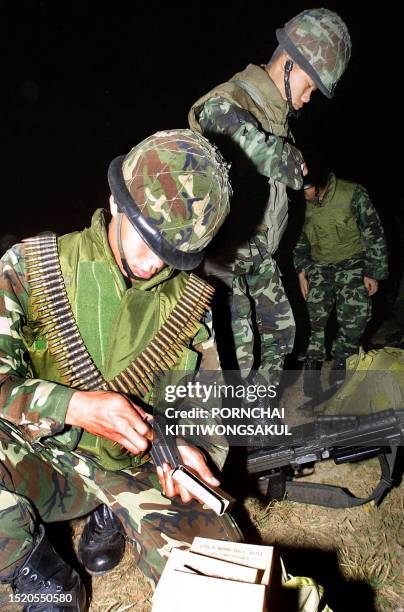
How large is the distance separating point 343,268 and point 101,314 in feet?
12.9

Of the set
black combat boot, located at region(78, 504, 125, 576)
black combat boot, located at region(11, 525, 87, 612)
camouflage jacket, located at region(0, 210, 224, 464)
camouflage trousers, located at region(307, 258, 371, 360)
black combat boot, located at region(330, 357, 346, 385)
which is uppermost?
camouflage jacket, located at region(0, 210, 224, 464)

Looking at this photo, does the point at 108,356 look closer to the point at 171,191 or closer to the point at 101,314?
the point at 101,314

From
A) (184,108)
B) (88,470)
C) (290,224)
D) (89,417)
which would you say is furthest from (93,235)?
(184,108)

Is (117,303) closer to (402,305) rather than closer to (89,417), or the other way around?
(89,417)

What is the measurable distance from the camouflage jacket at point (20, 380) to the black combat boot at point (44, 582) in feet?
1.59

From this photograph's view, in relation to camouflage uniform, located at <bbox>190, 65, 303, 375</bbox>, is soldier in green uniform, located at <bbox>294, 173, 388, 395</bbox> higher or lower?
lower

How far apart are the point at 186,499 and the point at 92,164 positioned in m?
13.9

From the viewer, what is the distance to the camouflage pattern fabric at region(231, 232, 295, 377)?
375 cm

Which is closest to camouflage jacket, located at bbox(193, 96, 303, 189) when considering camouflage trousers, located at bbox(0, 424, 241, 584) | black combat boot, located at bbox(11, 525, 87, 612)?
camouflage trousers, located at bbox(0, 424, 241, 584)

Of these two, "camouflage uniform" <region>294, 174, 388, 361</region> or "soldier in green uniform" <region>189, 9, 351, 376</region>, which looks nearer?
"soldier in green uniform" <region>189, 9, 351, 376</region>

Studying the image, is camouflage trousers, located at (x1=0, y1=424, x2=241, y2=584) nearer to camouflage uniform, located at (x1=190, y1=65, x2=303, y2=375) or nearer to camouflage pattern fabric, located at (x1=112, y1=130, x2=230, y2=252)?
camouflage pattern fabric, located at (x1=112, y1=130, x2=230, y2=252)

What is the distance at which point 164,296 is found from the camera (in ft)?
7.37

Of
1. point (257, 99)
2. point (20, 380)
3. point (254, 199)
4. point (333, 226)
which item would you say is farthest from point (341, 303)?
point (20, 380)

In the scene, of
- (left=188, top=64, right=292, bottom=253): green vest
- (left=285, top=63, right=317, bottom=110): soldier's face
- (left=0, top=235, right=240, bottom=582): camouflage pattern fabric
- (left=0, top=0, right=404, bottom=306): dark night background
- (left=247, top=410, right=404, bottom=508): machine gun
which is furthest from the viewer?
(left=0, top=0, right=404, bottom=306): dark night background
